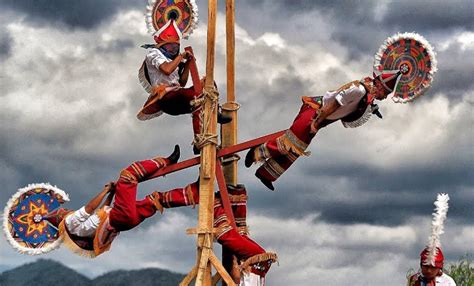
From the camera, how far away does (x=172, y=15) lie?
7.77 meters

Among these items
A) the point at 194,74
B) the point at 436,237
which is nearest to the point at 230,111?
the point at 194,74

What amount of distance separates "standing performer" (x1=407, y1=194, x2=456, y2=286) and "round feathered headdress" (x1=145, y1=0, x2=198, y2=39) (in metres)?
2.57

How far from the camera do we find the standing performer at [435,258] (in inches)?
258

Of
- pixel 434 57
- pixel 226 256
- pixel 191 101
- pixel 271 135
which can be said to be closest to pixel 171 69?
pixel 191 101

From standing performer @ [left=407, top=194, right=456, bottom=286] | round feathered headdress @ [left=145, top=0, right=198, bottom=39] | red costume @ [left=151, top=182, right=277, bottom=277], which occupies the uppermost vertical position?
round feathered headdress @ [left=145, top=0, right=198, bottom=39]

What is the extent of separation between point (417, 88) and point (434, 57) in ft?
0.91

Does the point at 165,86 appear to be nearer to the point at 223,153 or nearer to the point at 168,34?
the point at 168,34

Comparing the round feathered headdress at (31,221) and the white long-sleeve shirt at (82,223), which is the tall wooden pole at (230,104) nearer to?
the white long-sleeve shirt at (82,223)

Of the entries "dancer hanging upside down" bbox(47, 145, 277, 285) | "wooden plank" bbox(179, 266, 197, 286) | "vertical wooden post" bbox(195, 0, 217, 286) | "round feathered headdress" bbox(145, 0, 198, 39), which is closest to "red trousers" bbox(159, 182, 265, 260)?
"dancer hanging upside down" bbox(47, 145, 277, 285)

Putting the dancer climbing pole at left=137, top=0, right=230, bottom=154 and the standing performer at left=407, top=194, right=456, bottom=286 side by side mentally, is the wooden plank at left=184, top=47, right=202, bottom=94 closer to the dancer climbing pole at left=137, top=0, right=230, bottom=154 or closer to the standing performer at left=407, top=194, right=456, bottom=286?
the dancer climbing pole at left=137, top=0, right=230, bottom=154

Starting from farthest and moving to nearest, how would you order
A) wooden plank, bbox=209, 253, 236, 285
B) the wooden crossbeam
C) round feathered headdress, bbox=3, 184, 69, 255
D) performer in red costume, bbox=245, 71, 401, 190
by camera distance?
1. round feathered headdress, bbox=3, 184, 69, 255
2. the wooden crossbeam
3. performer in red costume, bbox=245, 71, 401, 190
4. wooden plank, bbox=209, 253, 236, 285

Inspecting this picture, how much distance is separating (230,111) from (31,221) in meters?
1.92

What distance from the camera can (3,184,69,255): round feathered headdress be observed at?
7.76 m

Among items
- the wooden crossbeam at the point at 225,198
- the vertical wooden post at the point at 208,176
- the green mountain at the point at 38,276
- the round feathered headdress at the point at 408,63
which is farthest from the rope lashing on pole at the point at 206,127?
the green mountain at the point at 38,276
